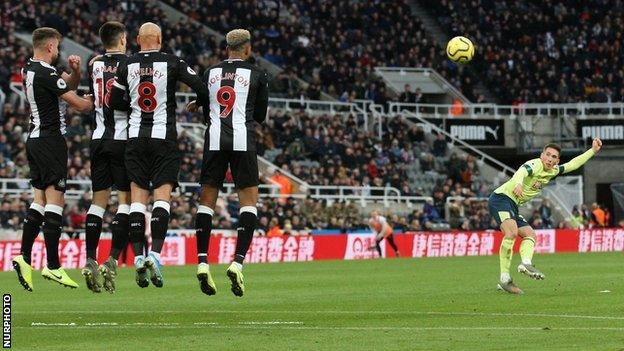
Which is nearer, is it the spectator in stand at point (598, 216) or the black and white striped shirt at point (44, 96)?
the black and white striped shirt at point (44, 96)

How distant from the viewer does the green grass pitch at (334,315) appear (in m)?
11.5

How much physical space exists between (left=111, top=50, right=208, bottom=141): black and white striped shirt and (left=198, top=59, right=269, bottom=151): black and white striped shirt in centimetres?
18

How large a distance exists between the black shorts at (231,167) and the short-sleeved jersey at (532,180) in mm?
5886

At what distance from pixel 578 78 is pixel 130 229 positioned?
41.1 m

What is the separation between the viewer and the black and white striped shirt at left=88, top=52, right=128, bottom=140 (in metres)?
14.7

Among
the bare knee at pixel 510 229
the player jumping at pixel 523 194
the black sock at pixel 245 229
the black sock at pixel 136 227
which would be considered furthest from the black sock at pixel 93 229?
the bare knee at pixel 510 229

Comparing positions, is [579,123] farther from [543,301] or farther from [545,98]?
[543,301]

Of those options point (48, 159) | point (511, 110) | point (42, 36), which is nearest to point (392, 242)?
point (511, 110)

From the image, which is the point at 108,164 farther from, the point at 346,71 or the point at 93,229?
the point at 346,71

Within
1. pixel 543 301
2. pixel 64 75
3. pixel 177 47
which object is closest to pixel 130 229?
pixel 64 75

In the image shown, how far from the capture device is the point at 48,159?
14.9m

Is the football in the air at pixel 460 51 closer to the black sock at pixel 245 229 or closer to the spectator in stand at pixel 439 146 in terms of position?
the black sock at pixel 245 229

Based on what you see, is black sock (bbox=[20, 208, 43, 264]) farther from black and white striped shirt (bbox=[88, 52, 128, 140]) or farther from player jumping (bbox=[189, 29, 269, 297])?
player jumping (bbox=[189, 29, 269, 297])

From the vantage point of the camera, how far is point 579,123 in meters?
51.2
